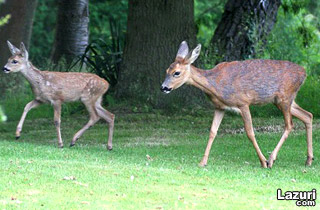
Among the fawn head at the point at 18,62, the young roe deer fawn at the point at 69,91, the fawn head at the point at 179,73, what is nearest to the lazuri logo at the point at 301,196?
the fawn head at the point at 179,73

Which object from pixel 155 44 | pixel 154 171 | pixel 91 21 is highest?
pixel 154 171

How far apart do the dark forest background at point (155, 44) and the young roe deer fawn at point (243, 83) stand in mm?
5523

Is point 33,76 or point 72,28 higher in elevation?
point 33,76

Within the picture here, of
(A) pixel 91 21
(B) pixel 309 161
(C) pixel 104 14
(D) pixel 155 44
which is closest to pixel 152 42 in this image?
(D) pixel 155 44

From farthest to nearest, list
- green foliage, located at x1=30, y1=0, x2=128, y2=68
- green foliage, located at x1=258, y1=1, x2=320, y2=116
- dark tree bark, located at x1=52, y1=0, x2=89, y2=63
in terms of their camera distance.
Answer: green foliage, located at x1=30, y1=0, x2=128, y2=68, dark tree bark, located at x1=52, y1=0, x2=89, y2=63, green foliage, located at x1=258, y1=1, x2=320, y2=116

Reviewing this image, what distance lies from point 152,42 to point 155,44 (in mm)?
82

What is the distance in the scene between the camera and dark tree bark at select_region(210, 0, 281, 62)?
1917 cm

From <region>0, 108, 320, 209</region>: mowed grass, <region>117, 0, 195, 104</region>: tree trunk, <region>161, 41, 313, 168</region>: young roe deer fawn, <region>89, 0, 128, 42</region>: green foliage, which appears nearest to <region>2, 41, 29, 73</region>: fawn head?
<region>0, 108, 320, 209</region>: mowed grass

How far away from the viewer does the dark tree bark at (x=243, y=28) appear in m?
19.2

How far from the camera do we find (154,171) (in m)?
9.66

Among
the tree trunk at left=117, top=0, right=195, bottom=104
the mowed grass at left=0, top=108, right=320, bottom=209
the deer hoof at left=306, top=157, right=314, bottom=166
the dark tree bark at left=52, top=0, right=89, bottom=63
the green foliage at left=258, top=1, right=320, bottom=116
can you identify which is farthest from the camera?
the dark tree bark at left=52, top=0, right=89, bottom=63

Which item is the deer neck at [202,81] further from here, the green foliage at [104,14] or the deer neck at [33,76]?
the green foliage at [104,14]

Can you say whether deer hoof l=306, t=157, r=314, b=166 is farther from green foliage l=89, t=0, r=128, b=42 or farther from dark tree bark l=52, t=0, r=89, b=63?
green foliage l=89, t=0, r=128, b=42

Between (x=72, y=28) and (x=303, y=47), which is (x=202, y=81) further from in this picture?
(x=72, y=28)
